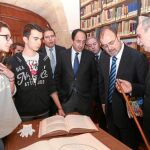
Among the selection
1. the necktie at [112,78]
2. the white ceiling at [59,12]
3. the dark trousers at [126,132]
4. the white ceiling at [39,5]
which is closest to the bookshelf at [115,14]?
the white ceiling at [59,12]

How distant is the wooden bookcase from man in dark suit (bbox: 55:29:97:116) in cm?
143

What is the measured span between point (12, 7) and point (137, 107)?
24.5 feet

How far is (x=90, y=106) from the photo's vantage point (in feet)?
12.2

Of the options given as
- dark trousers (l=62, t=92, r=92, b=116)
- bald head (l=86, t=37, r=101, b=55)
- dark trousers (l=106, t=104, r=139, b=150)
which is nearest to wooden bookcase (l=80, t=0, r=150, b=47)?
bald head (l=86, t=37, r=101, b=55)

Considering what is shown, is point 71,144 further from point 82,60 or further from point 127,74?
point 82,60

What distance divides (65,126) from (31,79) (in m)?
0.77

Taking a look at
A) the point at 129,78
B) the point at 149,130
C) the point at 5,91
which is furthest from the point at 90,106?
the point at 5,91

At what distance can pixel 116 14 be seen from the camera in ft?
17.8

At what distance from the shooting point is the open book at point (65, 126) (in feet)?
5.88


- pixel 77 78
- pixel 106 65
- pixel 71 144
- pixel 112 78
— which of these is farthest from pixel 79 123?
pixel 77 78

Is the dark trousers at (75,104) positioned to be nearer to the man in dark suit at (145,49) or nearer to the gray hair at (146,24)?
the man in dark suit at (145,49)

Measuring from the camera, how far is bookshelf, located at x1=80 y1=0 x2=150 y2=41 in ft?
15.3

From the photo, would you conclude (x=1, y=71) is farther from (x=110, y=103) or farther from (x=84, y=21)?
(x=84, y=21)

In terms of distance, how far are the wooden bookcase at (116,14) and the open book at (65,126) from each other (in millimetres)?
2843
